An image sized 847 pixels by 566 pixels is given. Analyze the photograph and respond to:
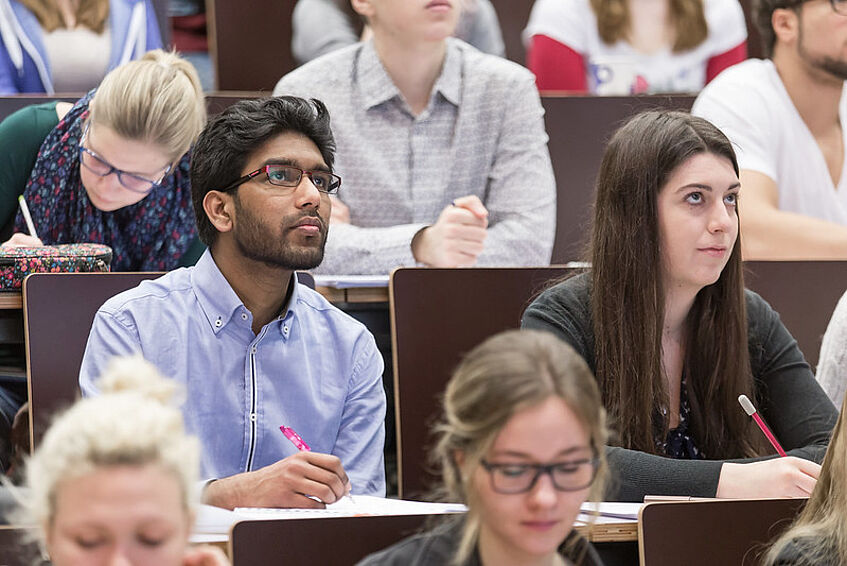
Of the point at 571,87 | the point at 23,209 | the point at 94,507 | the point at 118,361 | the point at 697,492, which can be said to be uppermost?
the point at 571,87

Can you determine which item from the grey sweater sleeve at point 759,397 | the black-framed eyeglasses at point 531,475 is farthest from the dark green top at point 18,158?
the black-framed eyeglasses at point 531,475

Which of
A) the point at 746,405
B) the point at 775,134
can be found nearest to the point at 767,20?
the point at 775,134

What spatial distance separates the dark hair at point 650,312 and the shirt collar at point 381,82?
30.8 inches

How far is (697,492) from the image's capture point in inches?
72.3

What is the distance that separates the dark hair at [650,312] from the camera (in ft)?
6.51

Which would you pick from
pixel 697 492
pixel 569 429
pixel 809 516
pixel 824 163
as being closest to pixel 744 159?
pixel 824 163

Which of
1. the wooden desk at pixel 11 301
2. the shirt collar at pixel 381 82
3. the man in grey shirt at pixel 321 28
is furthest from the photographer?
the man in grey shirt at pixel 321 28

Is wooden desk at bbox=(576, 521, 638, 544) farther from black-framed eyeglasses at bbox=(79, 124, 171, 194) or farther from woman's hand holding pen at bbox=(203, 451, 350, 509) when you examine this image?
black-framed eyeglasses at bbox=(79, 124, 171, 194)

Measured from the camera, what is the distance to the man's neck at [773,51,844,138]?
295 centimetres

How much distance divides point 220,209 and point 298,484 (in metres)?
0.54

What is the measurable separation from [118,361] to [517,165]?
1666 mm

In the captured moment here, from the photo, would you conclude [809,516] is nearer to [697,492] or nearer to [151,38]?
[697,492]

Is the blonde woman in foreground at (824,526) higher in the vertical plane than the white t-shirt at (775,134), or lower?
lower

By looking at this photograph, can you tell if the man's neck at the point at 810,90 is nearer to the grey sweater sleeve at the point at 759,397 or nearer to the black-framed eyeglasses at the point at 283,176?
the grey sweater sleeve at the point at 759,397
